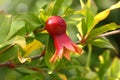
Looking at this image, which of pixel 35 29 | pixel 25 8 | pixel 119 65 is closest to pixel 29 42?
pixel 35 29

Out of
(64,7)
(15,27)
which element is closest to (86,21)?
(64,7)

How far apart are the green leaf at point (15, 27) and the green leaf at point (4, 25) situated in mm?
18

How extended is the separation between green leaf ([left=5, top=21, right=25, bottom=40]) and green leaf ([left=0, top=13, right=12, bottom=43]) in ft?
0.06

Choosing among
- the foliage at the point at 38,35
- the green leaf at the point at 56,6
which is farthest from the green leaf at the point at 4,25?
the green leaf at the point at 56,6

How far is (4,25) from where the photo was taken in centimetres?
85

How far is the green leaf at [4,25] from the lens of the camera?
845 millimetres

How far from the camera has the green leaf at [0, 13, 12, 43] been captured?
845mm

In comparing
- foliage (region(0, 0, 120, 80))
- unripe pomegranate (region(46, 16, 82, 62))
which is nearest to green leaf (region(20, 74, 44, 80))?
foliage (region(0, 0, 120, 80))

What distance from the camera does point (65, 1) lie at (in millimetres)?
926

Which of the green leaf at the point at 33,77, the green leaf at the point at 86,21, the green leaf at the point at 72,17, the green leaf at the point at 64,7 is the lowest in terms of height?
the green leaf at the point at 33,77

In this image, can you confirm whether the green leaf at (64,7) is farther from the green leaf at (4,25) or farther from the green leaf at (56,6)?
the green leaf at (4,25)

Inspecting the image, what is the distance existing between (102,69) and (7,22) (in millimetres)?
553

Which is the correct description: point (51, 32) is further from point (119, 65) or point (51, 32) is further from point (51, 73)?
point (119, 65)

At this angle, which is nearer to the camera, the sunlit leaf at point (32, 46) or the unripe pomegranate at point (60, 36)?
the unripe pomegranate at point (60, 36)
